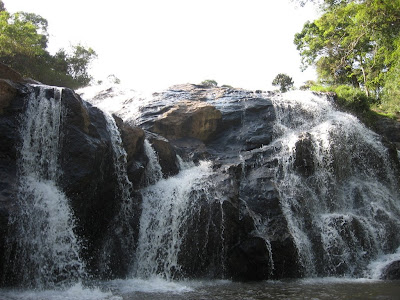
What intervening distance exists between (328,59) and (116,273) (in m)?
25.7

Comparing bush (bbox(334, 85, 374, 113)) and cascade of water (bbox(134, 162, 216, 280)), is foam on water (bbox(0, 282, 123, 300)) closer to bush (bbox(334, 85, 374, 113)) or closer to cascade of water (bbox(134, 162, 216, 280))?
cascade of water (bbox(134, 162, 216, 280))

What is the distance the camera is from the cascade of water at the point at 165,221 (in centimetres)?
972

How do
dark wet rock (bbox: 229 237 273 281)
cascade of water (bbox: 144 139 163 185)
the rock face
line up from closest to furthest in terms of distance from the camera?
1. the rock face
2. dark wet rock (bbox: 229 237 273 281)
3. cascade of water (bbox: 144 139 163 185)

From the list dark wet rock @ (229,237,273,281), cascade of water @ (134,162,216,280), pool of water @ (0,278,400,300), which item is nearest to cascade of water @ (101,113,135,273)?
cascade of water @ (134,162,216,280)

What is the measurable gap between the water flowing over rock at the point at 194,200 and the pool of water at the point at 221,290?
74 cm

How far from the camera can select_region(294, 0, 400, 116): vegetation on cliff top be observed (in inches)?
543

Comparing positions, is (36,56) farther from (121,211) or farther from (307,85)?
(307,85)

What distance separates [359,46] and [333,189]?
18510 mm

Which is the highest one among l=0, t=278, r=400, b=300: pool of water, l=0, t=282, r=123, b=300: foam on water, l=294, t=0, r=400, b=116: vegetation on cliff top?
l=294, t=0, r=400, b=116: vegetation on cliff top

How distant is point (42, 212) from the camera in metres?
8.09

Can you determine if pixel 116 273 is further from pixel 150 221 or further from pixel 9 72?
pixel 9 72

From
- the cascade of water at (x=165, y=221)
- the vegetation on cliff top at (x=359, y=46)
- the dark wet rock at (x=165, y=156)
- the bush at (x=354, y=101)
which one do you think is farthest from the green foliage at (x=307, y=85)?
the cascade of water at (x=165, y=221)

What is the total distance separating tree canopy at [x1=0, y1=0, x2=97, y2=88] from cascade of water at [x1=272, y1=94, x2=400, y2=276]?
1705 centimetres

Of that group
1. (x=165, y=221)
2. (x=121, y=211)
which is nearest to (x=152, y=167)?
(x=121, y=211)
